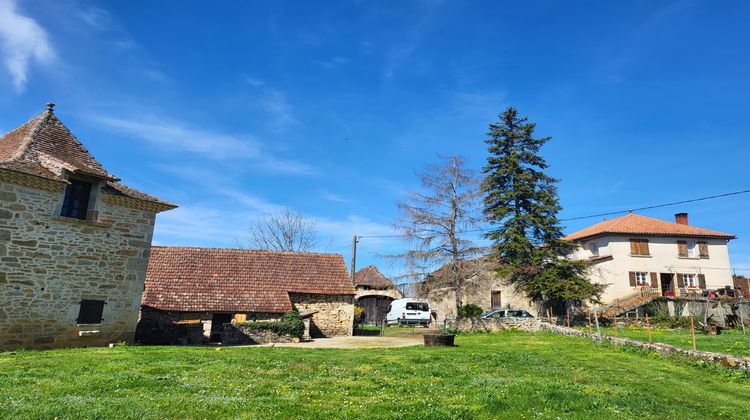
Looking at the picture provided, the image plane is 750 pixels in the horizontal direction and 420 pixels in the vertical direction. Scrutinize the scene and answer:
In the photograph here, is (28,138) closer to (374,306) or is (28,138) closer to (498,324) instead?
(498,324)

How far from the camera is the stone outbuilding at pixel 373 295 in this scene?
1438 inches

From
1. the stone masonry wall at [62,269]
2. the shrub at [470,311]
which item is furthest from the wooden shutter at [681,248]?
the stone masonry wall at [62,269]

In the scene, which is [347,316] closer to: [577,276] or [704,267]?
[577,276]

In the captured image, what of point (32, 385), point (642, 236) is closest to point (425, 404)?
point (32, 385)

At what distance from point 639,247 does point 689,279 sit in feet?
16.8

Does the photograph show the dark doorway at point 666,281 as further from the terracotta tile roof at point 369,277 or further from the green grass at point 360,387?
the green grass at point 360,387

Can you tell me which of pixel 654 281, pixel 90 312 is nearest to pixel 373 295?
pixel 654 281

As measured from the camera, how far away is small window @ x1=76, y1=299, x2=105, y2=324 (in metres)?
14.9

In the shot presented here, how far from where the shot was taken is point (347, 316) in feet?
83.2

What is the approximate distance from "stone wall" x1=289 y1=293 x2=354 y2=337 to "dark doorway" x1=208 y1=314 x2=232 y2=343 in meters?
3.74

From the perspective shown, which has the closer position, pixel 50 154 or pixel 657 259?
pixel 50 154

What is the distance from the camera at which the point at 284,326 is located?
1984cm

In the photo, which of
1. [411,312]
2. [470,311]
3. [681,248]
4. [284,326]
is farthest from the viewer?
[681,248]

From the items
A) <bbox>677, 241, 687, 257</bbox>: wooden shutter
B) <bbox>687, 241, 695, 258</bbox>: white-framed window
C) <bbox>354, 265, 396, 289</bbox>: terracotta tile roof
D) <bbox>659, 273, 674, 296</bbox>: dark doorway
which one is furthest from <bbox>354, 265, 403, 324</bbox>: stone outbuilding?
<bbox>687, 241, 695, 258</bbox>: white-framed window
